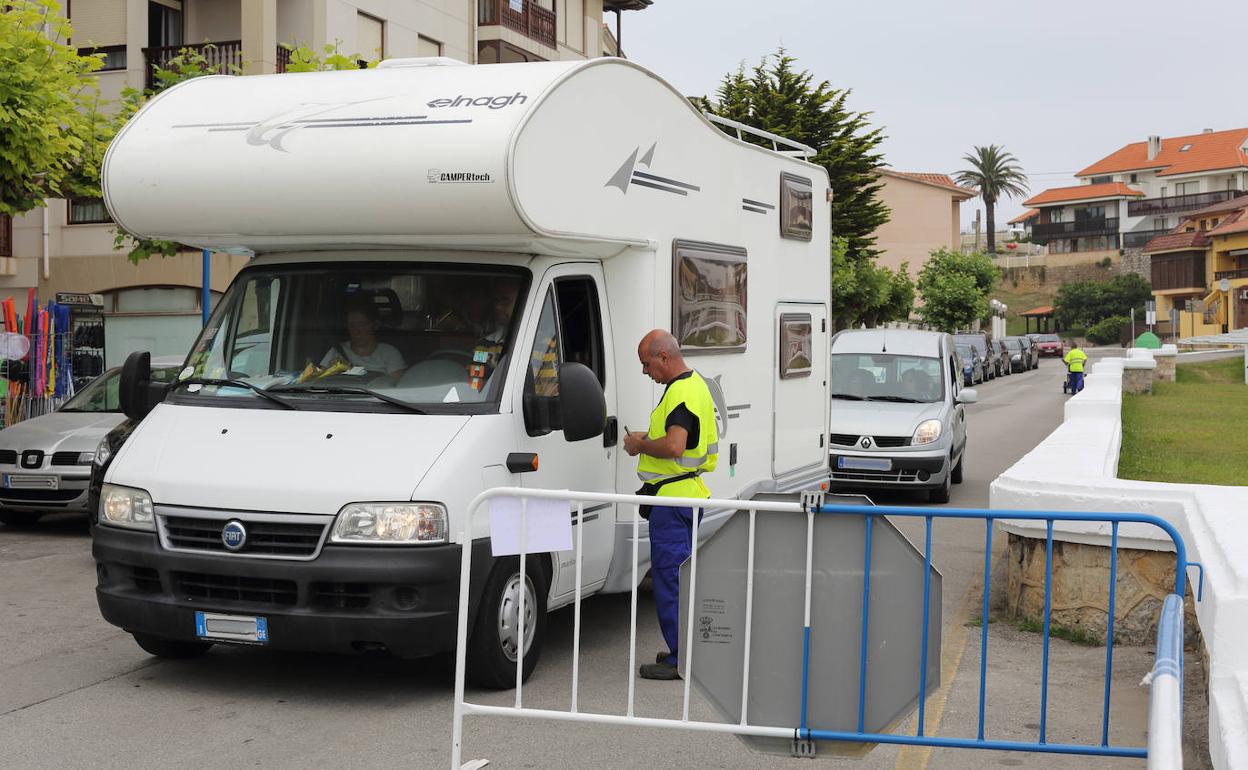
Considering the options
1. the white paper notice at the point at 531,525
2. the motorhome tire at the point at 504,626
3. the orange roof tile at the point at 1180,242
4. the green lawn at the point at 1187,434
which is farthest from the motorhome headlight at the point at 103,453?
the orange roof tile at the point at 1180,242

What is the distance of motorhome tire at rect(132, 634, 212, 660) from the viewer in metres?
7.26

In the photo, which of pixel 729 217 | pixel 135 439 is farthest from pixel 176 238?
pixel 729 217

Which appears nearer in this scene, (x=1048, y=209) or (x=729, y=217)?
(x=729, y=217)

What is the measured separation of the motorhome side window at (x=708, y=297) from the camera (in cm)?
830

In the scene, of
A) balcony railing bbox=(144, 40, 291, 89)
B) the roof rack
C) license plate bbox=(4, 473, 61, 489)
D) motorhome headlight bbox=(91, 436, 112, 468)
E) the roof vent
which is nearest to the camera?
the roof vent

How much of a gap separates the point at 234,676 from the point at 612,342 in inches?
104

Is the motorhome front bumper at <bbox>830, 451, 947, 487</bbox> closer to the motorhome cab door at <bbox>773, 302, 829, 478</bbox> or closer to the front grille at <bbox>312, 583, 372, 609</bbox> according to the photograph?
the motorhome cab door at <bbox>773, 302, 829, 478</bbox>

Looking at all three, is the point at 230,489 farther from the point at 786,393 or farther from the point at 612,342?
the point at 786,393

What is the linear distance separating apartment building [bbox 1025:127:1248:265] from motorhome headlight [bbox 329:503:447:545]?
115796 millimetres

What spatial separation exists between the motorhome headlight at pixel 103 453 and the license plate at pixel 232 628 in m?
5.26

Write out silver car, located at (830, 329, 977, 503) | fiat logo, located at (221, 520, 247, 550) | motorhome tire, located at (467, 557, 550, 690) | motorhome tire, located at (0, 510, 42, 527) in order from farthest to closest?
silver car, located at (830, 329, 977, 503), motorhome tire, located at (0, 510, 42, 527), motorhome tire, located at (467, 557, 550, 690), fiat logo, located at (221, 520, 247, 550)

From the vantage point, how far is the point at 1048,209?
12825cm

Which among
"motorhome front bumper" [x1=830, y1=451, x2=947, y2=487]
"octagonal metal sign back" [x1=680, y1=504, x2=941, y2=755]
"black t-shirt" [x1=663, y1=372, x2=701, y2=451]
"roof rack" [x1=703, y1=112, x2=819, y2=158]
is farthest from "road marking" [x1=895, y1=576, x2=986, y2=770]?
"motorhome front bumper" [x1=830, y1=451, x2=947, y2=487]

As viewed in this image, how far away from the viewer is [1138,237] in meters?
118
